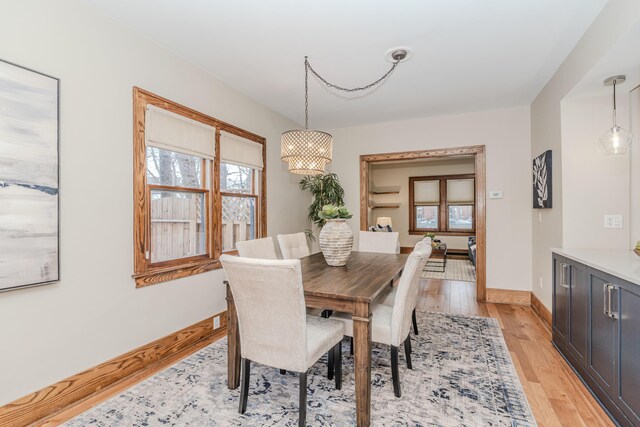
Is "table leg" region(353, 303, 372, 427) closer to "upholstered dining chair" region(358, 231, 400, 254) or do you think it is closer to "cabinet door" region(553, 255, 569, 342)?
"cabinet door" region(553, 255, 569, 342)

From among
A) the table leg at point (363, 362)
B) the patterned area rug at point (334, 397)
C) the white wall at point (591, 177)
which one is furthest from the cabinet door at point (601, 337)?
the table leg at point (363, 362)

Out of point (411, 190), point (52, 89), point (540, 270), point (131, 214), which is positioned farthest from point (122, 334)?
point (411, 190)

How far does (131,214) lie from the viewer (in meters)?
2.35

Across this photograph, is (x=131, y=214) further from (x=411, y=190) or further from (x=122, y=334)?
(x=411, y=190)

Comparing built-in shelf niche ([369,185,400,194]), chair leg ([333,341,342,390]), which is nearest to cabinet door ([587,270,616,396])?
chair leg ([333,341,342,390])

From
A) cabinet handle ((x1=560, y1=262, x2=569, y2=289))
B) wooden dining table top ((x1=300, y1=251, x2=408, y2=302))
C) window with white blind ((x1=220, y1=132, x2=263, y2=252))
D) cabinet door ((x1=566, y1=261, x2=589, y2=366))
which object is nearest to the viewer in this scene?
wooden dining table top ((x1=300, y1=251, x2=408, y2=302))

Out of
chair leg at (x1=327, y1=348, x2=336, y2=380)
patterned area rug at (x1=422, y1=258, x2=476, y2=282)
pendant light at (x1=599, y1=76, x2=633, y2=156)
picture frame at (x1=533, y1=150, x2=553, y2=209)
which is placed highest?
pendant light at (x1=599, y1=76, x2=633, y2=156)

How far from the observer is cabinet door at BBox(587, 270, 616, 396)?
180 centimetres

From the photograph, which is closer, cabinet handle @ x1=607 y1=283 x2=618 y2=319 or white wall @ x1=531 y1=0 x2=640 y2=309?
cabinet handle @ x1=607 y1=283 x2=618 y2=319

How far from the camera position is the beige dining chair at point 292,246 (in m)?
3.12

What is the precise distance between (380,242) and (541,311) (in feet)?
6.36

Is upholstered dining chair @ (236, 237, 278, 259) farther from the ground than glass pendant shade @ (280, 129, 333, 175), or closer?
closer

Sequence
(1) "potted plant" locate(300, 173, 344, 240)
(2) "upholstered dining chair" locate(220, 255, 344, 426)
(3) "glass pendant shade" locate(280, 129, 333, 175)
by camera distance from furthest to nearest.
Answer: (1) "potted plant" locate(300, 173, 344, 240), (3) "glass pendant shade" locate(280, 129, 333, 175), (2) "upholstered dining chair" locate(220, 255, 344, 426)

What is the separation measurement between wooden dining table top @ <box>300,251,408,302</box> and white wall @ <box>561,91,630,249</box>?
1536mm
